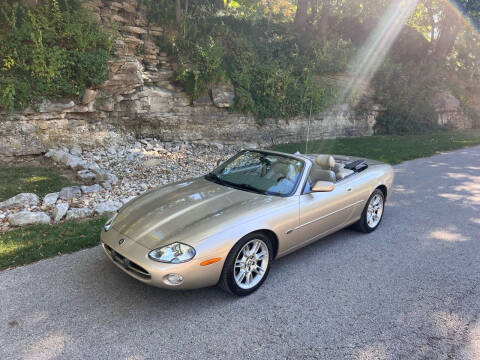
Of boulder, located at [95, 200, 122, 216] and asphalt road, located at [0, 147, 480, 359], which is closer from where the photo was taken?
asphalt road, located at [0, 147, 480, 359]

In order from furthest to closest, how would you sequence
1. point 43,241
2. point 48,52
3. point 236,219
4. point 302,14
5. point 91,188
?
point 302,14
point 48,52
point 91,188
point 43,241
point 236,219

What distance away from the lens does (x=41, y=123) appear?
25.5ft

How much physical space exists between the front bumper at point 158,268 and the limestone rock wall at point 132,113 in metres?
5.87

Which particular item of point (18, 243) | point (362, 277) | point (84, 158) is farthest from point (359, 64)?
point (18, 243)

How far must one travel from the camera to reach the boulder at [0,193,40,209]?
549cm

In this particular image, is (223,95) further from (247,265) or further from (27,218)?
(247,265)

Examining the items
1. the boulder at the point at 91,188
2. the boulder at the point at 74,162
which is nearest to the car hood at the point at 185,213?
the boulder at the point at 91,188

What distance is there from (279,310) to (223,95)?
9276mm

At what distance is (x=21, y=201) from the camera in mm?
5609

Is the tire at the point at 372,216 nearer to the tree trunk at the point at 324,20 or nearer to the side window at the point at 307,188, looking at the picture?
the side window at the point at 307,188

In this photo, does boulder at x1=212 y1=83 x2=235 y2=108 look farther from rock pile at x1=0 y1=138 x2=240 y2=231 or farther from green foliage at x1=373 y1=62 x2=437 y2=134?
green foliage at x1=373 y1=62 x2=437 y2=134

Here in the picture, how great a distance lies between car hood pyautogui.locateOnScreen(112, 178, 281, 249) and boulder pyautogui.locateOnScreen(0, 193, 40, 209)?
2824mm

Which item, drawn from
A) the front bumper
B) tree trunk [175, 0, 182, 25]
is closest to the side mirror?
the front bumper

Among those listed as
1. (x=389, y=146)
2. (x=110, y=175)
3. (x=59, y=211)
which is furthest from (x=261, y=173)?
(x=389, y=146)
